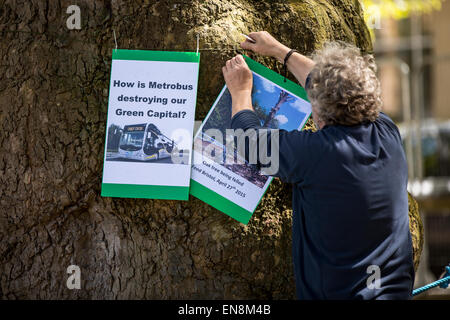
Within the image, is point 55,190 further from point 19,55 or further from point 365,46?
point 365,46

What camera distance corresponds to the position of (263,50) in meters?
2.55

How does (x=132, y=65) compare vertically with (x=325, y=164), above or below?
above

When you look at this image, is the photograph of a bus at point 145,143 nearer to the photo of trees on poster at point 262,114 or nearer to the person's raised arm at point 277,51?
the photo of trees on poster at point 262,114

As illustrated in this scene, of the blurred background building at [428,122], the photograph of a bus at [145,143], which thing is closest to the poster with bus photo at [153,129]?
the photograph of a bus at [145,143]

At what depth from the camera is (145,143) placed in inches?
100

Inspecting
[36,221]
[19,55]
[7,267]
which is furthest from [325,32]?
[7,267]

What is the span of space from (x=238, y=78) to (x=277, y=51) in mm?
211

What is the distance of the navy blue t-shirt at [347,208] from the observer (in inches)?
86.9

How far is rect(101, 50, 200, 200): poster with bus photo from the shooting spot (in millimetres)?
2549

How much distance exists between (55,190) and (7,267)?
0.46m

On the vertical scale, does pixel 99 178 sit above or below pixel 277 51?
below

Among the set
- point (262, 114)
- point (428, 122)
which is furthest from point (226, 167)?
point (428, 122)

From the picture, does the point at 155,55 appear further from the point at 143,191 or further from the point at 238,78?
the point at 143,191
